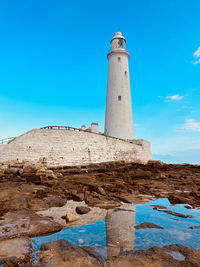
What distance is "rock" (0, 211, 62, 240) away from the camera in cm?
371

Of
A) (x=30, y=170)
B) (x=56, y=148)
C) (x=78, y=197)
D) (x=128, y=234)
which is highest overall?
(x=56, y=148)

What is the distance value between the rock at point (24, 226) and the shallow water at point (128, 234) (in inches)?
8.8

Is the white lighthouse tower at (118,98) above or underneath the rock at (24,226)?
above

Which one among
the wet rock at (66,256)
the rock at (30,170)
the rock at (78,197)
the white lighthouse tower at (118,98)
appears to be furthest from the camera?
the white lighthouse tower at (118,98)

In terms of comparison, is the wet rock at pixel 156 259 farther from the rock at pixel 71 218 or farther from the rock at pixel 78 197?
the rock at pixel 78 197

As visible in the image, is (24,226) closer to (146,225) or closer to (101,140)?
(146,225)

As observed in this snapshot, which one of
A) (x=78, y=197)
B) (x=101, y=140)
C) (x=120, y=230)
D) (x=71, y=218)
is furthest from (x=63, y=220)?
(x=101, y=140)

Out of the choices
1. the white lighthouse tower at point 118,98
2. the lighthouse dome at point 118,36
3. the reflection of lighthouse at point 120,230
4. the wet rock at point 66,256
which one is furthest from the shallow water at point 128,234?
the lighthouse dome at point 118,36

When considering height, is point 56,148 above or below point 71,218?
above

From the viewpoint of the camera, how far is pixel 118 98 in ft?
89.3

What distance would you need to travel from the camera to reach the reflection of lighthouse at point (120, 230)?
3307 mm

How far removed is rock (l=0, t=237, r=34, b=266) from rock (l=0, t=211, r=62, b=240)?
→ 0.98 feet

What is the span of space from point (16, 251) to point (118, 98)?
84.4 feet

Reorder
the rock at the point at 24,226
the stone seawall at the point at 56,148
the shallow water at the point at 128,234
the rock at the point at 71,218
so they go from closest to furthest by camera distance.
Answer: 1. the shallow water at the point at 128,234
2. the rock at the point at 24,226
3. the rock at the point at 71,218
4. the stone seawall at the point at 56,148
